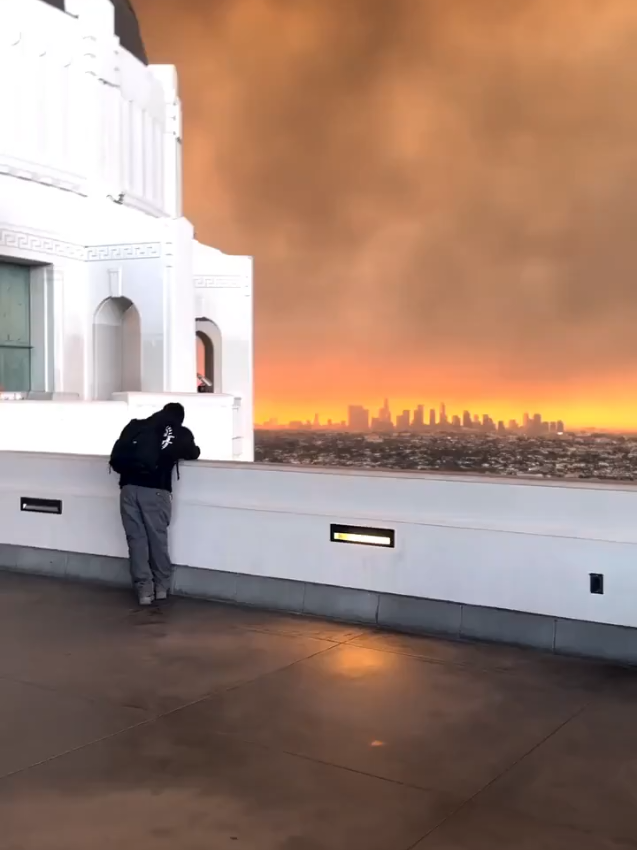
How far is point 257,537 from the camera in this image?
643 cm

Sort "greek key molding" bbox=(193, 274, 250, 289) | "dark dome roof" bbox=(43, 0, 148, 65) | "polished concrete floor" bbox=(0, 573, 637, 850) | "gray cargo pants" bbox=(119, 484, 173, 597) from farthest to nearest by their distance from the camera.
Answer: "dark dome roof" bbox=(43, 0, 148, 65) → "greek key molding" bbox=(193, 274, 250, 289) → "gray cargo pants" bbox=(119, 484, 173, 597) → "polished concrete floor" bbox=(0, 573, 637, 850)

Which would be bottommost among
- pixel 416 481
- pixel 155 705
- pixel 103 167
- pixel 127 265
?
pixel 155 705

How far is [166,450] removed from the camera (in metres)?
6.41

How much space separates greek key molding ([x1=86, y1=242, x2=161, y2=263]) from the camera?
18047 millimetres

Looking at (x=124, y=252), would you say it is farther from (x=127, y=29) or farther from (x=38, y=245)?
(x=127, y=29)

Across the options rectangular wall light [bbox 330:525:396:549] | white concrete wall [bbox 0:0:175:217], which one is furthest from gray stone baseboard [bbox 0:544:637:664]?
white concrete wall [bbox 0:0:175:217]

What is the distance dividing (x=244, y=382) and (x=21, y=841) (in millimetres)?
20929

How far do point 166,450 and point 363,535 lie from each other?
151 centimetres

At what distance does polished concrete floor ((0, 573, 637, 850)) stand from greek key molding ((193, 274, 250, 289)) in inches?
691

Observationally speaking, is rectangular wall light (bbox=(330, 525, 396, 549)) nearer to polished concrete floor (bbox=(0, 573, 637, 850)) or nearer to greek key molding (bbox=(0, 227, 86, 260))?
polished concrete floor (bbox=(0, 573, 637, 850))

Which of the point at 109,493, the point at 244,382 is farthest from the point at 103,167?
the point at 109,493

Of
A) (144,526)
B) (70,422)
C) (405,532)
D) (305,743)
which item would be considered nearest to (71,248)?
(70,422)

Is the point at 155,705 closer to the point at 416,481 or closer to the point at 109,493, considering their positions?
the point at 416,481

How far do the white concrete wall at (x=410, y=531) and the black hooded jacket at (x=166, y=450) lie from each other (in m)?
0.27
